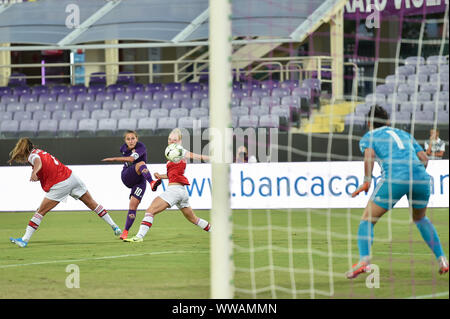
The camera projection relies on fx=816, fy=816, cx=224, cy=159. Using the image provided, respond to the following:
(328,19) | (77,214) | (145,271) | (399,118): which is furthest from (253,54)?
(145,271)

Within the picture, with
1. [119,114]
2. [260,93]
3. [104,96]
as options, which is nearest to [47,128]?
[119,114]

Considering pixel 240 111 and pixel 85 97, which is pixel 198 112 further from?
pixel 85 97

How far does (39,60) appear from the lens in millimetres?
31812

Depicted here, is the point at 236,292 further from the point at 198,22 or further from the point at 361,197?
the point at 198,22

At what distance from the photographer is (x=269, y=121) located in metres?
19.9

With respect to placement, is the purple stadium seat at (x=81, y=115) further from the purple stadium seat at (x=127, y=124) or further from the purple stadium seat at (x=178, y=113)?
Result: the purple stadium seat at (x=178, y=113)

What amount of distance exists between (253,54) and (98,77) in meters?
4.99

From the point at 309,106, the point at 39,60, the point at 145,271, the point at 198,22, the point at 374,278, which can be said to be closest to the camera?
the point at 374,278

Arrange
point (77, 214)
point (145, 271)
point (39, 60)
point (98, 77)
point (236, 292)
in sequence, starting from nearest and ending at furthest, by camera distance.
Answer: point (236, 292)
point (145, 271)
point (77, 214)
point (98, 77)
point (39, 60)

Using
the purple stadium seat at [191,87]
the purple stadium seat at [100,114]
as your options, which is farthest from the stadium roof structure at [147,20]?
the purple stadium seat at [100,114]

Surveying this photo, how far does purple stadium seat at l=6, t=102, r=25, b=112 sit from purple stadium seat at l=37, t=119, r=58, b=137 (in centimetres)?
138

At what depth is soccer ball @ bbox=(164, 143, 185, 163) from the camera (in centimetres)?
1099

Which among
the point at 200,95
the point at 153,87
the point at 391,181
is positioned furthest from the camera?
the point at 153,87

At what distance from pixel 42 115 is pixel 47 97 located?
1169 mm
